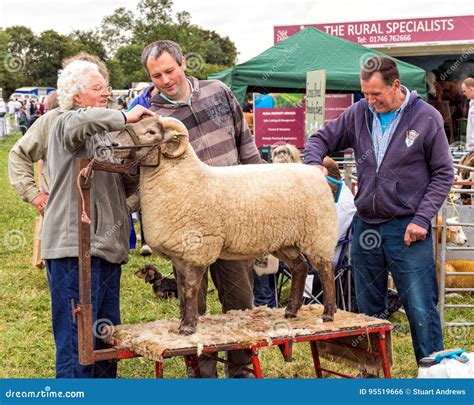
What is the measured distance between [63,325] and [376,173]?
79.7 inches

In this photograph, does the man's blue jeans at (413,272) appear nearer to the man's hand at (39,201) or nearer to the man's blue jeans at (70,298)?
the man's blue jeans at (70,298)

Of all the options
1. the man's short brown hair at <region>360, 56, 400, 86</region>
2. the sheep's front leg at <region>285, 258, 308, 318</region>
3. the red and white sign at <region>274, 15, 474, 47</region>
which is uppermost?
the red and white sign at <region>274, 15, 474, 47</region>

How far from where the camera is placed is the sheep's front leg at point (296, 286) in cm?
430

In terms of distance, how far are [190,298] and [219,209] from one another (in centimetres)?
48

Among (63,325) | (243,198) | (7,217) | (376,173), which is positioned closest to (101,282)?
(63,325)

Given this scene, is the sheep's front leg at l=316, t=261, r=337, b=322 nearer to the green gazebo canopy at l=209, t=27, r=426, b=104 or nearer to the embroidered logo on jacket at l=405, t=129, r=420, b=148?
the embroidered logo on jacket at l=405, t=129, r=420, b=148

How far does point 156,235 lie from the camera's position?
3.72 meters

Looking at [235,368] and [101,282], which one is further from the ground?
[101,282]

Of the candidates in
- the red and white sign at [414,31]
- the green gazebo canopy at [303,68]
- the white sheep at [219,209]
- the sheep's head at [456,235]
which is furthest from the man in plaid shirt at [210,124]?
the red and white sign at [414,31]

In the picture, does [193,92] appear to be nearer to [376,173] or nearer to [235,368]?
[376,173]

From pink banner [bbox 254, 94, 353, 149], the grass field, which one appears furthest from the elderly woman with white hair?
pink banner [bbox 254, 94, 353, 149]

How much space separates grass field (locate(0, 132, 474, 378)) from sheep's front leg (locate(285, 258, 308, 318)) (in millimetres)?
1326

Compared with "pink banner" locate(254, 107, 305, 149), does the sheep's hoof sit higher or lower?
lower

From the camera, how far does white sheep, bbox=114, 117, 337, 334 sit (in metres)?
3.71
